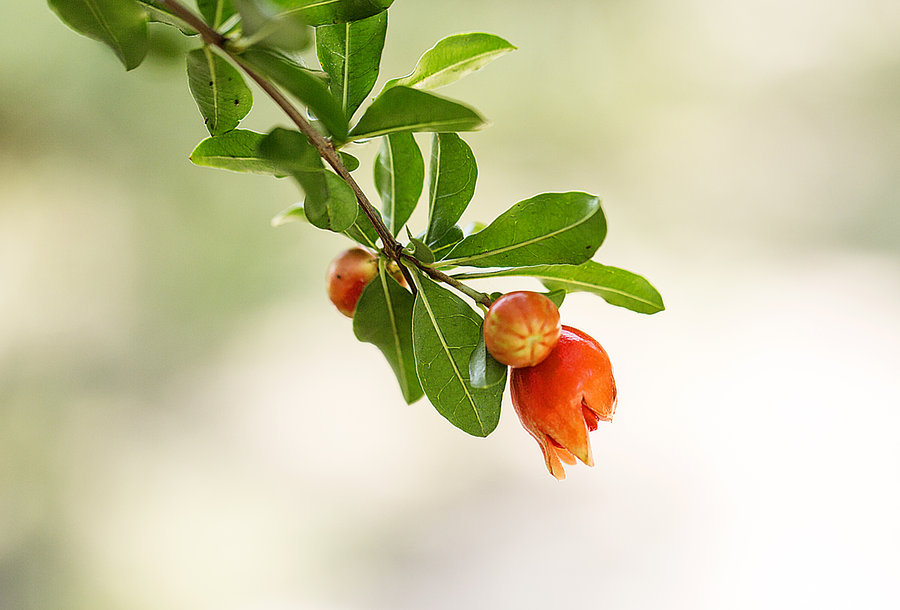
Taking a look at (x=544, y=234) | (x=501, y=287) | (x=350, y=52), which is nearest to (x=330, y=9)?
(x=350, y=52)

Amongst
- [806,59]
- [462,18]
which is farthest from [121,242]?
[806,59]

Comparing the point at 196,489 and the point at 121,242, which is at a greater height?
the point at 121,242

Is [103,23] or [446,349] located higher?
[103,23]

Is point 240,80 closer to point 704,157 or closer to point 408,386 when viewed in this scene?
point 408,386

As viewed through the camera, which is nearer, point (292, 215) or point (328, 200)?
point (328, 200)

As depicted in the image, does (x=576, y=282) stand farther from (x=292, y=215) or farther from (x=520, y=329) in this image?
(x=292, y=215)

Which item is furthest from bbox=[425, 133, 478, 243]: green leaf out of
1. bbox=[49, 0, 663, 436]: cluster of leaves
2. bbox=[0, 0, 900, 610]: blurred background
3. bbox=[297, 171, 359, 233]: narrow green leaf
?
bbox=[0, 0, 900, 610]: blurred background
